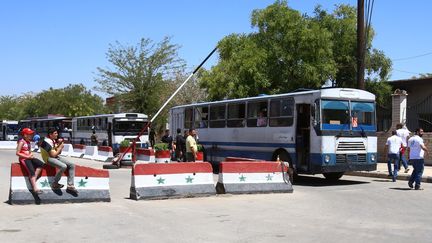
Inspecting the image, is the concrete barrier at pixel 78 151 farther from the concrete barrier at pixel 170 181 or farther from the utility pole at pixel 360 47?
the concrete barrier at pixel 170 181

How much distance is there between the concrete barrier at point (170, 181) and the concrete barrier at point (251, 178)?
0.40m

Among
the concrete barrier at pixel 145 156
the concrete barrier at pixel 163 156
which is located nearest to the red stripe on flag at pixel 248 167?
the concrete barrier at pixel 163 156

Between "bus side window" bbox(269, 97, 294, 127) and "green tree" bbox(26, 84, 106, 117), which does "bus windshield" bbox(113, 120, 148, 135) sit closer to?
"bus side window" bbox(269, 97, 294, 127)

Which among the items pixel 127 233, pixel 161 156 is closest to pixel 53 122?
pixel 161 156

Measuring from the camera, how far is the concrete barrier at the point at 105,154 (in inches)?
1214

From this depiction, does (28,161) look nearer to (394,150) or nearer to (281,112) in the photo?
(281,112)

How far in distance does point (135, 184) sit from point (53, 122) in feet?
138

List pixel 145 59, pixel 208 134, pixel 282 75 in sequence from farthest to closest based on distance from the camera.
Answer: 1. pixel 145 59
2. pixel 282 75
3. pixel 208 134

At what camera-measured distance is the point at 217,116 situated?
22.8 meters

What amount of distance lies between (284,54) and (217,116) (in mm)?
10258

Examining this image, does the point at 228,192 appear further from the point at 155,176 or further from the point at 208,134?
the point at 208,134

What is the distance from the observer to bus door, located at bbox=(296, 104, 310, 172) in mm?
17766

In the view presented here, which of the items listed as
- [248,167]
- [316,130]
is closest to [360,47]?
[316,130]

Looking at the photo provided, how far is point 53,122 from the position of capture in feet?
172
